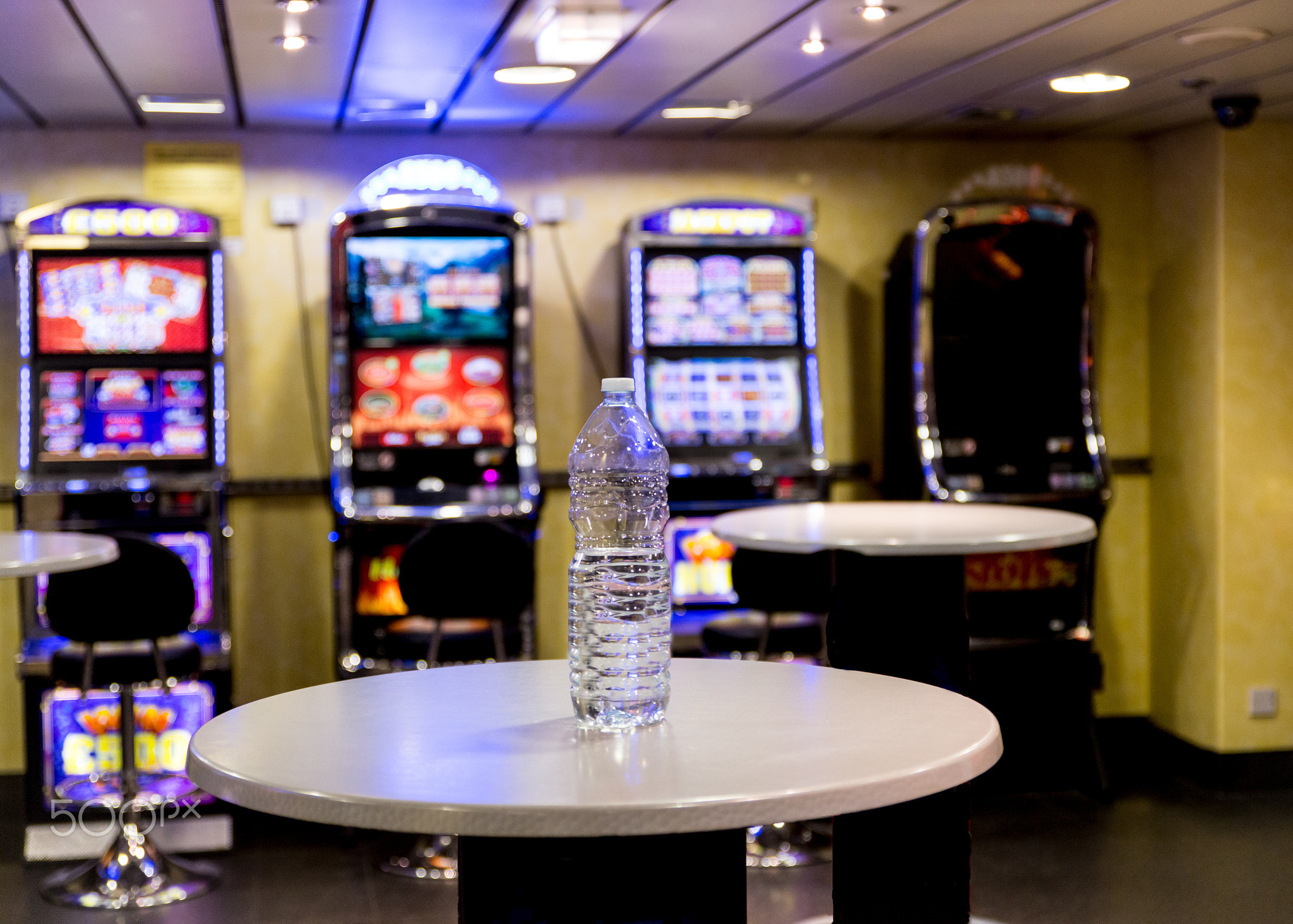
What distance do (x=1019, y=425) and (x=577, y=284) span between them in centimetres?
192

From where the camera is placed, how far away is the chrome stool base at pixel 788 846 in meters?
4.27

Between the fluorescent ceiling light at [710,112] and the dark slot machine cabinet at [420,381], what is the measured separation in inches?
33.0

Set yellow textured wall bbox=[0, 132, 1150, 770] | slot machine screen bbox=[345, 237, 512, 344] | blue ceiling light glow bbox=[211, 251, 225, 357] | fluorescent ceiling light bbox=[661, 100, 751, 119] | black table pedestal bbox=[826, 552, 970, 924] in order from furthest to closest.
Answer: yellow textured wall bbox=[0, 132, 1150, 770], fluorescent ceiling light bbox=[661, 100, 751, 119], slot machine screen bbox=[345, 237, 512, 344], blue ceiling light glow bbox=[211, 251, 225, 357], black table pedestal bbox=[826, 552, 970, 924]

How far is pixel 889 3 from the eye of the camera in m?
3.70

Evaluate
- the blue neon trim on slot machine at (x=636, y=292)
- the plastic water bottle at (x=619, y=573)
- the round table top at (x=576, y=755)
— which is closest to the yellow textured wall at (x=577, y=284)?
the blue neon trim on slot machine at (x=636, y=292)

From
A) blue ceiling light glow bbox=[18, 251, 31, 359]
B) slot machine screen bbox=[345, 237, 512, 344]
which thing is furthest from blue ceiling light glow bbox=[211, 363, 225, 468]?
blue ceiling light glow bbox=[18, 251, 31, 359]

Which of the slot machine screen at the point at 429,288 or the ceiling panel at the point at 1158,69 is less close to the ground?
the ceiling panel at the point at 1158,69

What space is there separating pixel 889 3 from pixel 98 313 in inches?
113

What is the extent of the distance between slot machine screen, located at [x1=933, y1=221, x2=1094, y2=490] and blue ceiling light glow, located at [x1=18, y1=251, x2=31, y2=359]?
10.7ft

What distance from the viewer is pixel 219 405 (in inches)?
184

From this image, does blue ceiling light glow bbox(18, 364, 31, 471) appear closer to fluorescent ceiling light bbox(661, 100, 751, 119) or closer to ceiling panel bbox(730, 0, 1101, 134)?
fluorescent ceiling light bbox(661, 100, 751, 119)

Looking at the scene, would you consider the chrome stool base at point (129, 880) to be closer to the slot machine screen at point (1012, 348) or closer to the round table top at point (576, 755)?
the round table top at point (576, 755)

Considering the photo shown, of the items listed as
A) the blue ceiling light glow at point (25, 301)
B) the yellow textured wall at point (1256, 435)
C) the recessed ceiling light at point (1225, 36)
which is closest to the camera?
the recessed ceiling light at point (1225, 36)

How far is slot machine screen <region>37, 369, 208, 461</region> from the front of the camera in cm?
460
